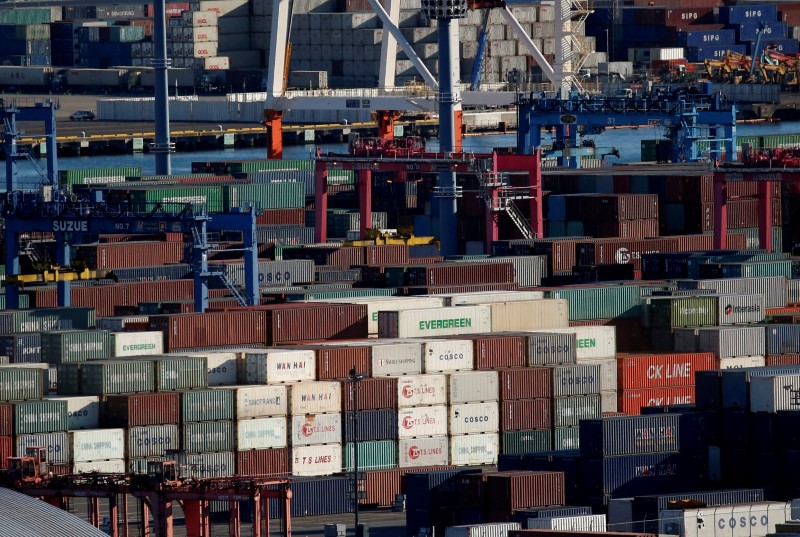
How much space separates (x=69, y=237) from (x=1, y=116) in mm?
19938

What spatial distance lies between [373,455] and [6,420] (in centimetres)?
830

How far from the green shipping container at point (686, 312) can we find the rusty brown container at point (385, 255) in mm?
13908

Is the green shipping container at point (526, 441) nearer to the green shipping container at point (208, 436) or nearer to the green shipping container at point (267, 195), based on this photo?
the green shipping container at point (208, 436)

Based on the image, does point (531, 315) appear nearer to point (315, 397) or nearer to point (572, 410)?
point (572, 410)

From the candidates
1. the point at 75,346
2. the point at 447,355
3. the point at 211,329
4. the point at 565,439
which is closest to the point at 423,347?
the point at 447,355

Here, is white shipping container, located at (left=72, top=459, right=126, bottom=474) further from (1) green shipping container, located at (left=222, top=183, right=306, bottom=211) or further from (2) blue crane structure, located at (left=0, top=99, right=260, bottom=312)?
(1) green shipping container, located at (left=222, top=183, right=306, bottom=211)

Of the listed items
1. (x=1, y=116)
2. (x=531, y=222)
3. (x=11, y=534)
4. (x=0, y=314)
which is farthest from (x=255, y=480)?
(x=1, y=116)

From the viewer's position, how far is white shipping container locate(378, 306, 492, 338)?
5906cm

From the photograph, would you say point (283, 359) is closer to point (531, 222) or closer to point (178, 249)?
point (178, 249)

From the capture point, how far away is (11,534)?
36.4 meters

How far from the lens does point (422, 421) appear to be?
2146 inches

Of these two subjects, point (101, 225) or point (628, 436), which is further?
point (101, 225)

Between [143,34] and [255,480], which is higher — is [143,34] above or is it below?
above

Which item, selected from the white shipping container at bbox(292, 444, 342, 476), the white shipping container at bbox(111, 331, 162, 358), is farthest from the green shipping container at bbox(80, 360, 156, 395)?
the white shipping container at bbox(111, 331, 162, 358)
